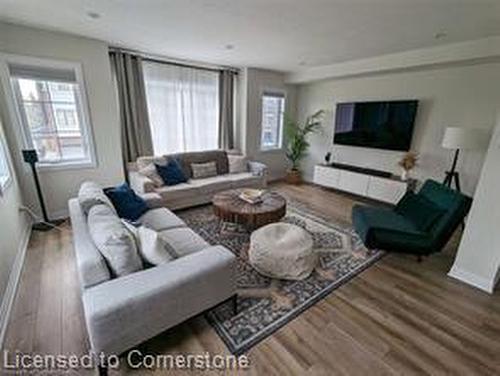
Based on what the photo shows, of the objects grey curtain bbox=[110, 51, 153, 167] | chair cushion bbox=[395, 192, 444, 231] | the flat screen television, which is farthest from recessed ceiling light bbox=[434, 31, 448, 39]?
grey curtain bbox=[110, 51, 153, 167]

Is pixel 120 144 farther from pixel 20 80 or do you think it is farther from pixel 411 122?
pixel 411 122

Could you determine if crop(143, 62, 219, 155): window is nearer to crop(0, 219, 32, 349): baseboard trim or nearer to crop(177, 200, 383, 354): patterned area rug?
crop(177, 200, 383, 354): patterned area rug

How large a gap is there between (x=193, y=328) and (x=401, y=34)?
395 centimetres

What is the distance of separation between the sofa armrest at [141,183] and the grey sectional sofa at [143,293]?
65.6 inches

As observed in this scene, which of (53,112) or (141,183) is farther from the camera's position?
(141,183)

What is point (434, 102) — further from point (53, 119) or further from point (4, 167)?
point (4, 167)

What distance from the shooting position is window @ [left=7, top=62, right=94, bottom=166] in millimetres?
3127

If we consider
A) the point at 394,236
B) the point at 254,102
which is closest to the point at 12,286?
the point at 394,236

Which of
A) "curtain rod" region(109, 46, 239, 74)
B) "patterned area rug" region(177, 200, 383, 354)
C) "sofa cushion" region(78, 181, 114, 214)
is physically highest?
"curtain rod" region(109, 46, 239, 74)

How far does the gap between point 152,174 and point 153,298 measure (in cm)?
281

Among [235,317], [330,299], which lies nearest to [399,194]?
[330,299]

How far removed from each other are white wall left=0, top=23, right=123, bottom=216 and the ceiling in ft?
0.61

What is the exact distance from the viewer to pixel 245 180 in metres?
4.61

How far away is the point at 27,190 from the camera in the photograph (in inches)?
130
